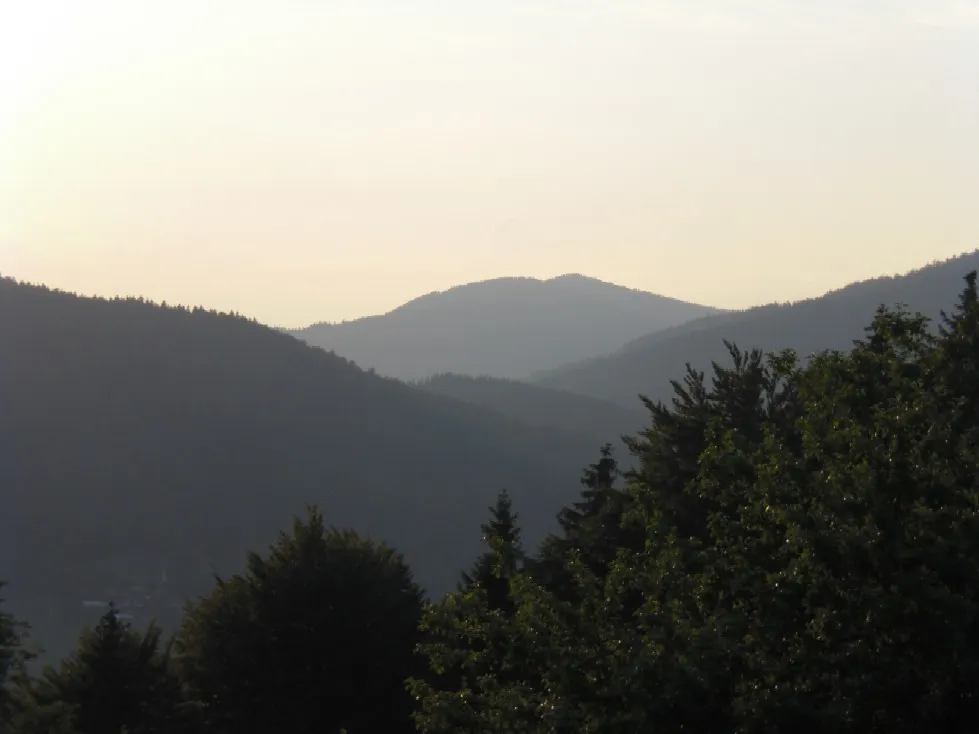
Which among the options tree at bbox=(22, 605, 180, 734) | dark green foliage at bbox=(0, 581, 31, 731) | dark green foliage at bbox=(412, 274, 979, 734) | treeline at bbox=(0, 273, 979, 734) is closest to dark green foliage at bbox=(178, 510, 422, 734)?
tree at bbox=(22, 605, 180, 734)

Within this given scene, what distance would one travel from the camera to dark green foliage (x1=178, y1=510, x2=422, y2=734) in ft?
99.6

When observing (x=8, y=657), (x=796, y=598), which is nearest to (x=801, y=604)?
(x=796, y=598)

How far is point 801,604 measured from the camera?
1273 cm

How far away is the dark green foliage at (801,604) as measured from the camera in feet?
38.7

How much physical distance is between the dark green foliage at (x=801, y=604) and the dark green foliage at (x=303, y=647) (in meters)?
13.2

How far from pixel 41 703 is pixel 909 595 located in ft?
70.2

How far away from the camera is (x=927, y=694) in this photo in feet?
37.8

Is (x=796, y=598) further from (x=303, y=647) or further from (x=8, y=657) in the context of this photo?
(x=8, y=657)

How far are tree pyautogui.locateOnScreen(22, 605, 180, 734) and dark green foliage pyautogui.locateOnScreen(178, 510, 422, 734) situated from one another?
1308mm

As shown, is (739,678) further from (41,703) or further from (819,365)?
(41,703)

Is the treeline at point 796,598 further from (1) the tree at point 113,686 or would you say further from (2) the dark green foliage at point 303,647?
(1) the tree at point 113,686

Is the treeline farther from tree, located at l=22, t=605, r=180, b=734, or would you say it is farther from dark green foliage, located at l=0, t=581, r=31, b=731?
dark green foliage, located at l=0, t=581, r=31, b=731

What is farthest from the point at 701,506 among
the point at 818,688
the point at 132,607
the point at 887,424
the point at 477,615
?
the point at 132,607

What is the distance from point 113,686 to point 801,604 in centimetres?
1999
